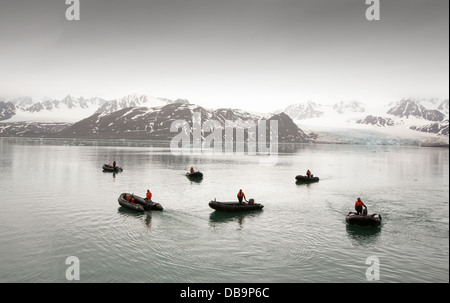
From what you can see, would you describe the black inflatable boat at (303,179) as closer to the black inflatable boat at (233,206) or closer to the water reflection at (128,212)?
the black inflatable boat at (233,206)

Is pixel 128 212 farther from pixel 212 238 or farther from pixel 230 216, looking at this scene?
pixel 212 238

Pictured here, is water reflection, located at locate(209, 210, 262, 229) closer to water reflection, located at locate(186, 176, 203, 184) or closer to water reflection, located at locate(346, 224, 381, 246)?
water reflection, located at locate(346, 224, 381, 246)

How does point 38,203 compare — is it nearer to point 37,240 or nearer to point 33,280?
point 37,240

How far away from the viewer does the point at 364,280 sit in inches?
1005

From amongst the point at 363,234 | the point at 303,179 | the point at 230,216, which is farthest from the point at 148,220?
the point at 303,179

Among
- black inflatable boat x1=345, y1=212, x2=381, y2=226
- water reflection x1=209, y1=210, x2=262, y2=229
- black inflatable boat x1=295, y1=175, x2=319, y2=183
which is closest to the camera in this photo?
black inflatable boat x1=345, y1=212, x2=381, y2=226

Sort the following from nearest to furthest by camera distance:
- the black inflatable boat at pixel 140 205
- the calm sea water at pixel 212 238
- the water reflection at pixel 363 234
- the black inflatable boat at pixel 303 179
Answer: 1. the calm sea water at pixel 212 238
2. the water reflection at pixel 363 234
3. the black inflatable boat at pixel 140 205
4. the black inflatable boat at pixel 303 179

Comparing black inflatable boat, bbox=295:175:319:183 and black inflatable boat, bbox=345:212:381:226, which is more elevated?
black inflatable boat, bbox=295:175:319:183

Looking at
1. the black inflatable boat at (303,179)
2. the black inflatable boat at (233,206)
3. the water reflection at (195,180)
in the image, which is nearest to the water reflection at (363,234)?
the black inflatable boat at (233,206)

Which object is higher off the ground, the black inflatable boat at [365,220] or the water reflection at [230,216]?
the black inflatable boat at [365,220]

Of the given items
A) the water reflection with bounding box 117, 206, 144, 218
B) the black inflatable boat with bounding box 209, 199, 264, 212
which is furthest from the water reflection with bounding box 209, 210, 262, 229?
the water reflection with bounding box 117, 206, 144, 218

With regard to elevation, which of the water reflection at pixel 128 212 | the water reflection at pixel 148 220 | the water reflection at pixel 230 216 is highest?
the water reflection at pixel 128 212
